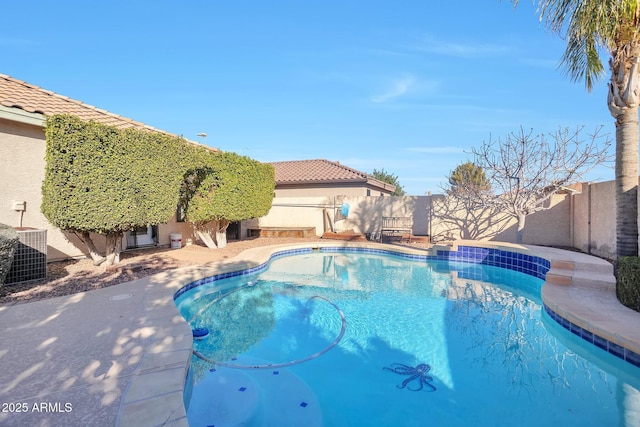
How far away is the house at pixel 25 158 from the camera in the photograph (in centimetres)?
859

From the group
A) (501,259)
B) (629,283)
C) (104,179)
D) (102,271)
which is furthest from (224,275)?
(501,259)

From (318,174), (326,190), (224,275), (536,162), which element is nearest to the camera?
(224,275)

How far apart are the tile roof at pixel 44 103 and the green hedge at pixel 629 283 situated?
11.9m

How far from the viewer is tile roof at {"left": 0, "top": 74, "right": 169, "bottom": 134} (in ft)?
29.1

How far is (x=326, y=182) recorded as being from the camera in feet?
74.2

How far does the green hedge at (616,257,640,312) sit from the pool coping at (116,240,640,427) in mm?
173

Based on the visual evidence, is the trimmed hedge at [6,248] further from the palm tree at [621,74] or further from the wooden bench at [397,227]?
the wooden bench at [397,227]

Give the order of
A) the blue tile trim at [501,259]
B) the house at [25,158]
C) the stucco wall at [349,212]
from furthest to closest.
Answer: the stucco wall at [349,212]
the blue tile trim at [501,259]
the house at [25,158]

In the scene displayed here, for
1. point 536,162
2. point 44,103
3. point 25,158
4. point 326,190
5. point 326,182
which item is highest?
point 44,103

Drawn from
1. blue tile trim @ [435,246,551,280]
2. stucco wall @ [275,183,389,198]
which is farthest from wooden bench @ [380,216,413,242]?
stucco wall @ [275,183,389,198]

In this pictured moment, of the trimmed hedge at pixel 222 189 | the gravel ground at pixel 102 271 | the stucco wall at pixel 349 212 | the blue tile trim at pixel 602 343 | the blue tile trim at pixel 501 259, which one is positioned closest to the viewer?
the blue tile trim at pixel 602 343

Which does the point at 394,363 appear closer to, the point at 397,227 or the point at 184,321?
the point at 184,321

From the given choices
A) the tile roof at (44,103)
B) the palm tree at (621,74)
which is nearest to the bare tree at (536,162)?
the palm tree at (621,74)

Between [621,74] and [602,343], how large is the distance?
224 inches
